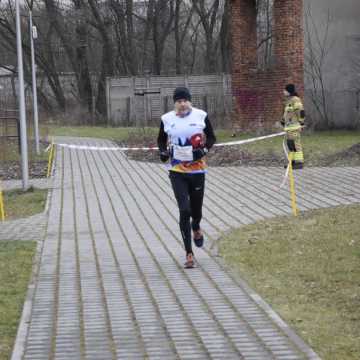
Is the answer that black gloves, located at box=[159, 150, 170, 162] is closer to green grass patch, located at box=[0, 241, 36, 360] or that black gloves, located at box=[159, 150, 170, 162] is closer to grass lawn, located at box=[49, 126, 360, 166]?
green grass patch, located at box=[0, 241, 36, 360]

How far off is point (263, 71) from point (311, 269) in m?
19.2

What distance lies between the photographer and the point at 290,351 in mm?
5980

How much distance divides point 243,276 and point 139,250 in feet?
6.75

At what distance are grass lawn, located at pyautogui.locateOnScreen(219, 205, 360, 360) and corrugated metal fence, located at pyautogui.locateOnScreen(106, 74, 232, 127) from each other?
110 ft

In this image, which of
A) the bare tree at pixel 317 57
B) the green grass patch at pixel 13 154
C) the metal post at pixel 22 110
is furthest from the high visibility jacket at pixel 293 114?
the bare tree at pixel 317 57

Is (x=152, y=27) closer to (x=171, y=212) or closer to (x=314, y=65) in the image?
(x=314, y=65)

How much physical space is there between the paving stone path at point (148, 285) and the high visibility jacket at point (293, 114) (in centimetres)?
169

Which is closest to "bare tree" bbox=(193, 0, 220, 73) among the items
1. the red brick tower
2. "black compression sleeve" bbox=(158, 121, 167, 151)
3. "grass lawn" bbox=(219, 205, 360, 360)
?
the red brick tower

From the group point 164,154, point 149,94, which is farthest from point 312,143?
point 149,94

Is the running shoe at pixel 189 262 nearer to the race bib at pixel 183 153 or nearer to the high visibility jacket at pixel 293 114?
the race bib at pixel 183 153

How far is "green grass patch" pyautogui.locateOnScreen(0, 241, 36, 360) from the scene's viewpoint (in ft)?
22.0

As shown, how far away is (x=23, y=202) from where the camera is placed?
52.7 ft

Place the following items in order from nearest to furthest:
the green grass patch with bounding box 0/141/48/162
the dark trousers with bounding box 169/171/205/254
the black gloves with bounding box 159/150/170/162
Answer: the dark trousers with bounding box 169/171/205/254
the black gloves with bounding box 159/150/170/162
the green grass patch with bounding box 0/141/48/162

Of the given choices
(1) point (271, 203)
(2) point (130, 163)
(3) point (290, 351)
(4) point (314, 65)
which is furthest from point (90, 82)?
(3) point (290, 351)
